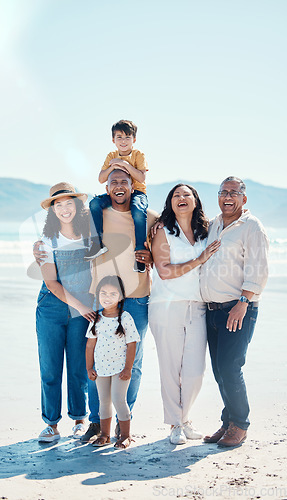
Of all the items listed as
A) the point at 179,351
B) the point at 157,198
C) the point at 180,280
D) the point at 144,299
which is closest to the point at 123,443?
the point at 179,351

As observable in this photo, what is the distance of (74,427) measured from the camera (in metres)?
4.18

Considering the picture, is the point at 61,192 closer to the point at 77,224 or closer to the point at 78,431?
the point at 77,224

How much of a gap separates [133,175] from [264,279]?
4.34 feet

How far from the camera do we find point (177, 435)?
3967mm

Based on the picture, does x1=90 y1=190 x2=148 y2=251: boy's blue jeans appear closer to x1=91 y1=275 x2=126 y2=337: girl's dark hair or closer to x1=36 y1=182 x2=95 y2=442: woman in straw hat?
x1=36 y1=182 x2=95 y2=442: woman in straw hat

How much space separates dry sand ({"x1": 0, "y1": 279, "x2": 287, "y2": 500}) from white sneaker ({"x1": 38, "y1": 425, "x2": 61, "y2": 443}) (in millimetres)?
48

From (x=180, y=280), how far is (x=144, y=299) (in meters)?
0.30

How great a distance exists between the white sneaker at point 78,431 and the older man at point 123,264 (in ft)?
0.37

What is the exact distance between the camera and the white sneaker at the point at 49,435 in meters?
3.96

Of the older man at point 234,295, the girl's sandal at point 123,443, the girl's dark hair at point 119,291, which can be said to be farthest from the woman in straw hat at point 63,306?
the older man at point 234,295

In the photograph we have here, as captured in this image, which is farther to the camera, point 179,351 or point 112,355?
point 179,351

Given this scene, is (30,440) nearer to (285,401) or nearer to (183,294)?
(183,294)

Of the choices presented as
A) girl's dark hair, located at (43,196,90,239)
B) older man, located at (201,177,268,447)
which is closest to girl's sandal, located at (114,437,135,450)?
older man, located at (201,177,268,447)

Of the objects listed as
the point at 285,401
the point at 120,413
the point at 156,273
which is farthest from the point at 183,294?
the point at 285,401
